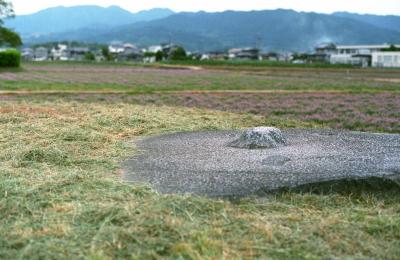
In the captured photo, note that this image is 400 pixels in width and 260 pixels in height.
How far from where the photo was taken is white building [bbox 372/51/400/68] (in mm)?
75188

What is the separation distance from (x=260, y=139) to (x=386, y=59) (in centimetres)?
7385

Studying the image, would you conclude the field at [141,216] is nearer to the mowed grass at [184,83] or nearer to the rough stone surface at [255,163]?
the rough stone surface at [255,163]

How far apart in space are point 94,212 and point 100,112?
7931mm

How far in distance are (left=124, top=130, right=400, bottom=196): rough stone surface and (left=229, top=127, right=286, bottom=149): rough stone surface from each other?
15cm

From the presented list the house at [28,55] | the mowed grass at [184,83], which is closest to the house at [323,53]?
the house at [28,55]

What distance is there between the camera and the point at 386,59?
3051 inches

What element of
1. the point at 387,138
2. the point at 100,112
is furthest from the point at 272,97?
the point at 387,138

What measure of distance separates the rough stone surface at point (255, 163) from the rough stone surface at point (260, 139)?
0.48ft

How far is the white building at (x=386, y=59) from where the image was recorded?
247ft

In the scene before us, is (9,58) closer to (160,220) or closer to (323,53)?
(160,220)

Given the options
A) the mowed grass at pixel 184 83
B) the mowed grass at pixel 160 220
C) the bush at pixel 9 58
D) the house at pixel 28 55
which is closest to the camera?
the mowed grass at pixel 160 220

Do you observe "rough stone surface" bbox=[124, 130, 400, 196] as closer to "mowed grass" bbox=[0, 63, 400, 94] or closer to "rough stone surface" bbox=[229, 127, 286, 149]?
"rough stone surface" bbox=[229, 127, 286, 149]

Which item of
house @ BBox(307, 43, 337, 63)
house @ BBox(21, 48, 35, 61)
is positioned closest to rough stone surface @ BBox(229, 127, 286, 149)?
house @ BBox(21, 48, 35, 61)

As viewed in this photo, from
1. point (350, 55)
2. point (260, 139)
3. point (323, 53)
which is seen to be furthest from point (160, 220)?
point (323, 53)
